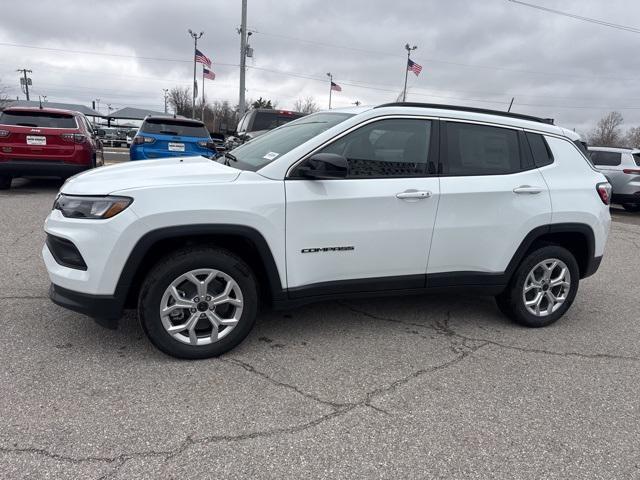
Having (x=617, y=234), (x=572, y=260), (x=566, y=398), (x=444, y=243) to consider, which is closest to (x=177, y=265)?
(x=444, y=243)

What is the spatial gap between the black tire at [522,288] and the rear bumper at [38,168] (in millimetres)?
7835

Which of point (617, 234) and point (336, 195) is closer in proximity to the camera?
point (336, 195)

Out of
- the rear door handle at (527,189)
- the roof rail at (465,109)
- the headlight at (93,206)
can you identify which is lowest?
the headlight at (93,206)

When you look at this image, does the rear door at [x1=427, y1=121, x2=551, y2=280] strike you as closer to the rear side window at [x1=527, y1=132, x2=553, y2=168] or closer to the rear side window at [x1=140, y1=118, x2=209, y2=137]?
the rear side window at [x1=527, y1=132, x2=553, y2=168]

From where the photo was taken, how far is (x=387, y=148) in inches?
143

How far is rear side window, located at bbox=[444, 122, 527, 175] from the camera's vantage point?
3.80m

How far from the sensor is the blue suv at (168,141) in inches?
383

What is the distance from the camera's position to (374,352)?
3.58 m

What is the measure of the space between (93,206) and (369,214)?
1.78m

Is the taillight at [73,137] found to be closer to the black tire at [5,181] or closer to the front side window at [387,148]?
the black tire at [5,181]

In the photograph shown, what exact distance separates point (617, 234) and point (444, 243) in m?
7.37

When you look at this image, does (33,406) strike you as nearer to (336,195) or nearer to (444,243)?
(336,195)

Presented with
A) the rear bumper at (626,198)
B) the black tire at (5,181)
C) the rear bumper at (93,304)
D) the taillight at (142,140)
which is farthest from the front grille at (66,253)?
the rear bumper at (626,198)

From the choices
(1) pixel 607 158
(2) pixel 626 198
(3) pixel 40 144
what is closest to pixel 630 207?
(2) pixel 626 198
